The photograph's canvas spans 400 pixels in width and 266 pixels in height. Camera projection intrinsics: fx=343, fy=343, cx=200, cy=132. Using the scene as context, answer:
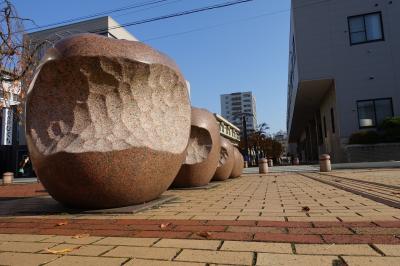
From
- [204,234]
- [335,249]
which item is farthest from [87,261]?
[335,249]

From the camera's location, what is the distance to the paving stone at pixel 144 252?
2.54 meters

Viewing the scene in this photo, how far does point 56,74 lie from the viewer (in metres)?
4.77

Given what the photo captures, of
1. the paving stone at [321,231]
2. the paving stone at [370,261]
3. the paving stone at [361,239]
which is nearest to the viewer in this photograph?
the paving stone at [370,261]

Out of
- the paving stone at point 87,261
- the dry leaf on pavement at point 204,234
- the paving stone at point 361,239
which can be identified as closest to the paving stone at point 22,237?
the paving stone at point 87,261

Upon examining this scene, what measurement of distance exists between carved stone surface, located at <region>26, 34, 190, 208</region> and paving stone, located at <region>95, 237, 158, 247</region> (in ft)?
5.21

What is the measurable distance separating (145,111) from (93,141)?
875 mm

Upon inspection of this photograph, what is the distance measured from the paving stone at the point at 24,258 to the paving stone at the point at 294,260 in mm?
1565

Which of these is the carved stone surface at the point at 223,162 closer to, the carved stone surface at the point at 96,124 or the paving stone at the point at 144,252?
the carved stone surface at the point at 96,124

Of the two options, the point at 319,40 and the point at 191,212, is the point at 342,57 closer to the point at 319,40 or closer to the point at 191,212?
the point at 319,40

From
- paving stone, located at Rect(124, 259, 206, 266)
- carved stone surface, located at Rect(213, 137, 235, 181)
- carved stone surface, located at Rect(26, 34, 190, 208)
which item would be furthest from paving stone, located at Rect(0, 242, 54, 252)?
carved stone surface, located at Rect(213, 137, 235, 181)

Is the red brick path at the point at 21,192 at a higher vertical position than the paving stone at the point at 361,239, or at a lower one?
higher

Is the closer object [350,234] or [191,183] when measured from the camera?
[350,234]

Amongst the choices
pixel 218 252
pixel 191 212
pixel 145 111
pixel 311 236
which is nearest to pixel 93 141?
pixel 145 111

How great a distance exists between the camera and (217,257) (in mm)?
2457
